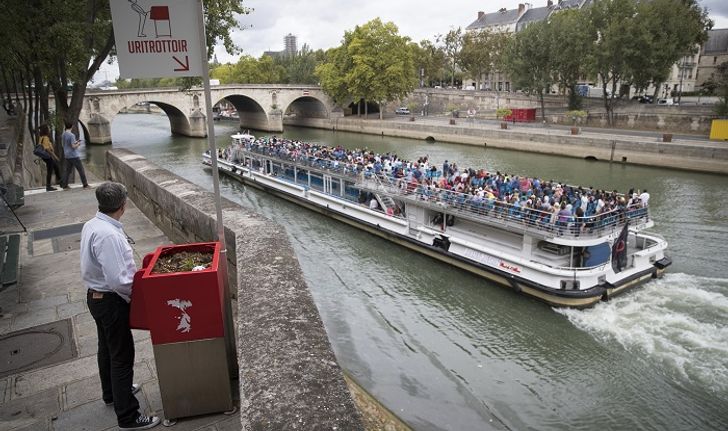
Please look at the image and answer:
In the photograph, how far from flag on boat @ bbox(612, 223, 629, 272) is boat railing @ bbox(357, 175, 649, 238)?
0.28m

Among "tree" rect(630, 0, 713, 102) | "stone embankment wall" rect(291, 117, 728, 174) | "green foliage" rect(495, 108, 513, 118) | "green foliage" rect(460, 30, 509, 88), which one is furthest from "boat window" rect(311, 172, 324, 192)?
"green foliage" rect(460, 30, 509, 88)

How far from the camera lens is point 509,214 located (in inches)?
609

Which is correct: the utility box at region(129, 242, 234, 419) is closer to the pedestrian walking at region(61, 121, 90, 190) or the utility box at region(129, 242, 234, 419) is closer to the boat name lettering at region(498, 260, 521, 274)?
the pedestrian walking at region(61, 121, 90, 190)

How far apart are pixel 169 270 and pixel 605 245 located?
14051 mm

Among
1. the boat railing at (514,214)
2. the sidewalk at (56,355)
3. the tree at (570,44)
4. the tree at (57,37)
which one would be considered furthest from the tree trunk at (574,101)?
the sidewalk at (56,355)

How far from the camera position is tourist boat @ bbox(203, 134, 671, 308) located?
14.1 meters

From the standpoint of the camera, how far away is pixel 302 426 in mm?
2619

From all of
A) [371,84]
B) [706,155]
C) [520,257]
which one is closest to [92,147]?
[371,84]

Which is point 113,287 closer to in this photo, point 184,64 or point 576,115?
point 184,64

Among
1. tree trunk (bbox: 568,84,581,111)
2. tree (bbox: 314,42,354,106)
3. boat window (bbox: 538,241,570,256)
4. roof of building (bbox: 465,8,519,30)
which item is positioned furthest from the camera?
roof of building (bbox: 465,8,519,30)

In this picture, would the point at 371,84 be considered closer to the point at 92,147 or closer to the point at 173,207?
the point at 92,147

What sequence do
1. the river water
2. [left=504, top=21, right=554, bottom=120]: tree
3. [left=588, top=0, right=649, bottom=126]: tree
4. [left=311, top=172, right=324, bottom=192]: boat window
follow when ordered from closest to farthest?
the river water < [left=311, top=172, right=324, bottom=192]: boat window < [left=588, top=0, right=649, bottom=126]: tree < [left=504, top=21, right=554, bottom=120]: tree

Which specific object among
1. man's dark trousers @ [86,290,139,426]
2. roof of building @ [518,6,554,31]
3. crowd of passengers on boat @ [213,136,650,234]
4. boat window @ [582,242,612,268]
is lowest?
boat window @ [582,242,612,268]

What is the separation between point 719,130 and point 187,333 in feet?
142
